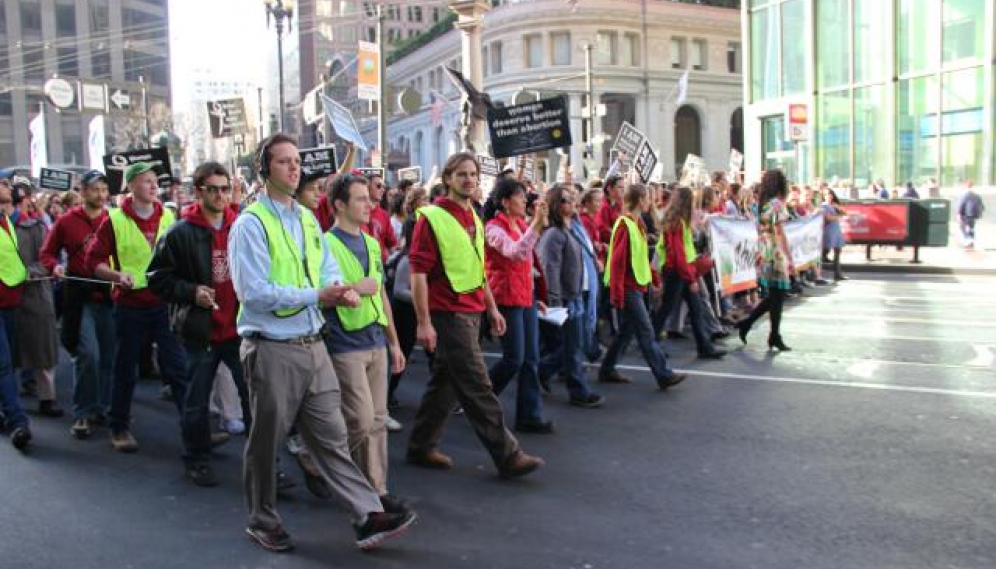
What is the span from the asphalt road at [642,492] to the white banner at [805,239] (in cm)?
662

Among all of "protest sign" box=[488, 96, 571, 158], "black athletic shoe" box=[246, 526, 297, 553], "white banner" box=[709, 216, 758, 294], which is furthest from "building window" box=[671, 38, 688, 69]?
"black athletic shoe" box=[246, 526, 297, 553]

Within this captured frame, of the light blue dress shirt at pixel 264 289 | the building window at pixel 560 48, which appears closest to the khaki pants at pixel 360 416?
the light blue dress shirt at pixel 264 289

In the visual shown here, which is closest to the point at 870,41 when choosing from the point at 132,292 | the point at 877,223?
the point at 877,223

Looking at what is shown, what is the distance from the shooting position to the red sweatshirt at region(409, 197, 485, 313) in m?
5.53

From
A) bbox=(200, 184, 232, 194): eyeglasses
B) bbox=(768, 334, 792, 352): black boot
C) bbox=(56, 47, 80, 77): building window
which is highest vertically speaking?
bbox=(56, 47, 80, 77): building window

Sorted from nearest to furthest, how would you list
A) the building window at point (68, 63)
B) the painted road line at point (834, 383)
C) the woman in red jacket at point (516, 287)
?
the woman in red jacket at point (516, 287), the painted road line at point (834, 383), the building window at point (68, 63)

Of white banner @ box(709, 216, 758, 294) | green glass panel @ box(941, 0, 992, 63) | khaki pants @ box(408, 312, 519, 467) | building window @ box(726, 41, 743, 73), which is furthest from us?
building window @ box(726, 41, 743, 73)

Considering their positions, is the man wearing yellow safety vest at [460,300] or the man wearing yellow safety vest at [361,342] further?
the man wearing yellow safety vest at [460,300]

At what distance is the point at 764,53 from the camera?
32.6 meters

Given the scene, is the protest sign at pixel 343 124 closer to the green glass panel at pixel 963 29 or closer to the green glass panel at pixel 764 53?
the green glass panel at pixel 963 29

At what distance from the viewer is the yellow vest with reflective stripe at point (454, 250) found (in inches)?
217

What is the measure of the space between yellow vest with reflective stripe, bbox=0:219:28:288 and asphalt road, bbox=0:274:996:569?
1.17 m

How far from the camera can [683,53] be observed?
212 feet

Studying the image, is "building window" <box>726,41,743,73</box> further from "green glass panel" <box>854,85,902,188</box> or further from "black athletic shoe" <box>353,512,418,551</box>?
"black athletic shoe" <box>353,512,418,551</box>
